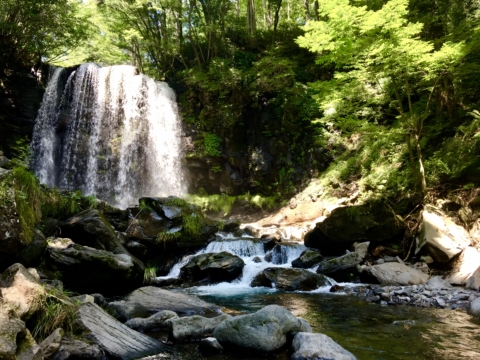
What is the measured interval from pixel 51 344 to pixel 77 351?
276 millimetres

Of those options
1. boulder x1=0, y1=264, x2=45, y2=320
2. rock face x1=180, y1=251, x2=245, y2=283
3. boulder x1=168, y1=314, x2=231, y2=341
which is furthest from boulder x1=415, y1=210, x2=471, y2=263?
boulder x1=0, y1=264, x2=45, y2=320

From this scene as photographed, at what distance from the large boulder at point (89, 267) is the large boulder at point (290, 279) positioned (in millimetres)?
3326

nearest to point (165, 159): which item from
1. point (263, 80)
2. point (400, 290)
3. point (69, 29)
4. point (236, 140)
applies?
point (236, 140)

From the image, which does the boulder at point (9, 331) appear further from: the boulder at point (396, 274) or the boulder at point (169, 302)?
the boulder at point (396, 274)

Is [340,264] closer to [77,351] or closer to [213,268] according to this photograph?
[213,268]

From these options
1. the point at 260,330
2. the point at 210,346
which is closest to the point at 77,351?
the point at 210,346

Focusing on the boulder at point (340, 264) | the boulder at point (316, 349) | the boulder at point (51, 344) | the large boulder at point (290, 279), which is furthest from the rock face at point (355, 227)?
the boulder at point (51, 344)

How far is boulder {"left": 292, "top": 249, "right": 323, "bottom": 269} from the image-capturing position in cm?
969

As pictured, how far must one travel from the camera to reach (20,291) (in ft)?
12.7

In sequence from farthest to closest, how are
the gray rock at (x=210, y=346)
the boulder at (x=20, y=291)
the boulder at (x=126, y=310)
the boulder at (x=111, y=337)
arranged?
1. the boulder at (x=126, y=310)
2. the gray rock at (x=210, y=346)
3. the boulder at (x=111, y=337)
4. the boulder at (x=20, y=291)

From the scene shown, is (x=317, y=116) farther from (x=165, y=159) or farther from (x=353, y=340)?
(x=353, y=340)

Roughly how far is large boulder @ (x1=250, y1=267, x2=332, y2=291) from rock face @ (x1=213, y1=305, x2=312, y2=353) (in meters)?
3.82

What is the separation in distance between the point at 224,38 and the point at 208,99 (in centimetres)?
494

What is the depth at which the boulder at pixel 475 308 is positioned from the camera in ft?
18.5
